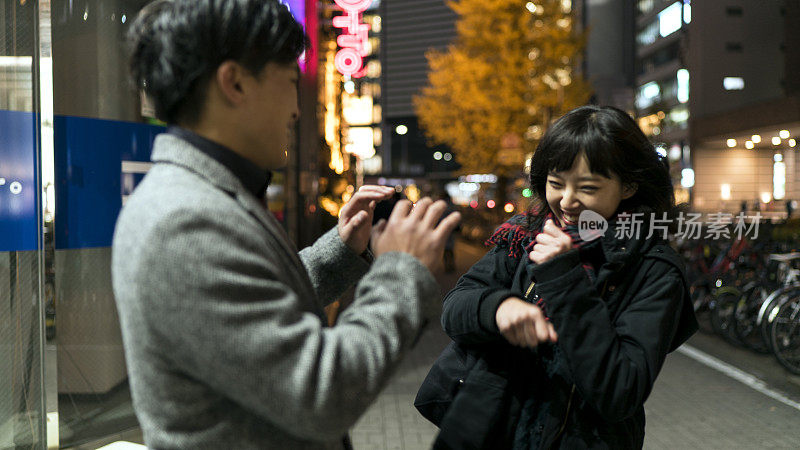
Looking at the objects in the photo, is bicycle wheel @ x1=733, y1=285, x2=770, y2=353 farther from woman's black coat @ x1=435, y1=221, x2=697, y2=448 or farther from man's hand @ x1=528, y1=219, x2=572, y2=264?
man's hand @ x1=528, y1=219, x2=572, y2=264

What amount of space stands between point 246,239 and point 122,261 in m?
0.21

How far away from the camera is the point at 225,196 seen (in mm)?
1114

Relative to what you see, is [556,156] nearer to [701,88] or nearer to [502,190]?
[502,190]

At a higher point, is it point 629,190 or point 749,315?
point 629,190

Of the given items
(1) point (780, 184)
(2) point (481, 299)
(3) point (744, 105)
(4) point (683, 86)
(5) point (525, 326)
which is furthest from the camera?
(4) point (683, 86)

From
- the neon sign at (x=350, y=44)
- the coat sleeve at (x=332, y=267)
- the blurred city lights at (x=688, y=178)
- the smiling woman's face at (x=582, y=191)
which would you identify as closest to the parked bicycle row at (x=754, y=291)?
the smiling woman's face at (x=582, y=191)

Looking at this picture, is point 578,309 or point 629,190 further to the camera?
point 629,190

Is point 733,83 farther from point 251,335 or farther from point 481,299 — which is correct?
point 251,335

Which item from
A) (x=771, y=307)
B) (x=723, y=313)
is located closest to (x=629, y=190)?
(x=771, y=307)

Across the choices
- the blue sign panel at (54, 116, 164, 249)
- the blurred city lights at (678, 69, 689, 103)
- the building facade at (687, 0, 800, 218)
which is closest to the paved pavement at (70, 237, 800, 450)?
the blue sign panel at (54, 116, 164, 249)

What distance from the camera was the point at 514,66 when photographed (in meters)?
24.2

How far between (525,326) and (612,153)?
0.59m

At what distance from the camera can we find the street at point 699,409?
489 cm

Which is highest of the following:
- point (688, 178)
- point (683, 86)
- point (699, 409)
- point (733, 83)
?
point (683, 86)
